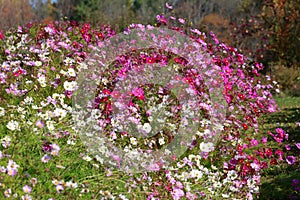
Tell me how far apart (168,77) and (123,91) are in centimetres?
73

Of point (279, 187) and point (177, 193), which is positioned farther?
point (279, 187)

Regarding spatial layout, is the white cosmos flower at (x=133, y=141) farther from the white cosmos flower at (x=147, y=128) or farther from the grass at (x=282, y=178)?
the grass at (x=282, y=178)

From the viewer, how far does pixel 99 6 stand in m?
35.0

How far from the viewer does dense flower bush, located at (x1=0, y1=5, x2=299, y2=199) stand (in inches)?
120

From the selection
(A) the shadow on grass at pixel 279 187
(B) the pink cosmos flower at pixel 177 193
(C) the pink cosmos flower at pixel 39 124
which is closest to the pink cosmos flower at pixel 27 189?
(C) the pink cosmos flower at pixel 39 124

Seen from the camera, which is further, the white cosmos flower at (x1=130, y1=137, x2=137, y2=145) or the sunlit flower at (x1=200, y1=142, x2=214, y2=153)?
the sunlit flower at (x1=200, y1=142, x2=214, y2=153)

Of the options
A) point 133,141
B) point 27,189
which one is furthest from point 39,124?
point 133,141

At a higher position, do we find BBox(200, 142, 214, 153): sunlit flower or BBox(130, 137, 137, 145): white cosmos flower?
BBox(200, 142, 214, 153): sunlit flower

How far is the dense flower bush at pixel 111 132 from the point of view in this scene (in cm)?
305

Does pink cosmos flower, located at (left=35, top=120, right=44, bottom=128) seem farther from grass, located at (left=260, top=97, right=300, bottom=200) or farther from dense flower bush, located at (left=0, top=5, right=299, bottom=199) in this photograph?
grass, located at (left=260, top=97, right=300, bottom=200)

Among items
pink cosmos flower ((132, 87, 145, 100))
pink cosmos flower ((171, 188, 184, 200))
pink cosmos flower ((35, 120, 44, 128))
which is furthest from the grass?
pink cosmos flower ((35, 120, 44, 128))

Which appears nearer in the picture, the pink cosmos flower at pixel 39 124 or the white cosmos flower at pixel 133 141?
the pink cosmos flower at pixel 39 124

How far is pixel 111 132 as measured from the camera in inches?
155

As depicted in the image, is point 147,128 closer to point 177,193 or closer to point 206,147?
point 206,147
